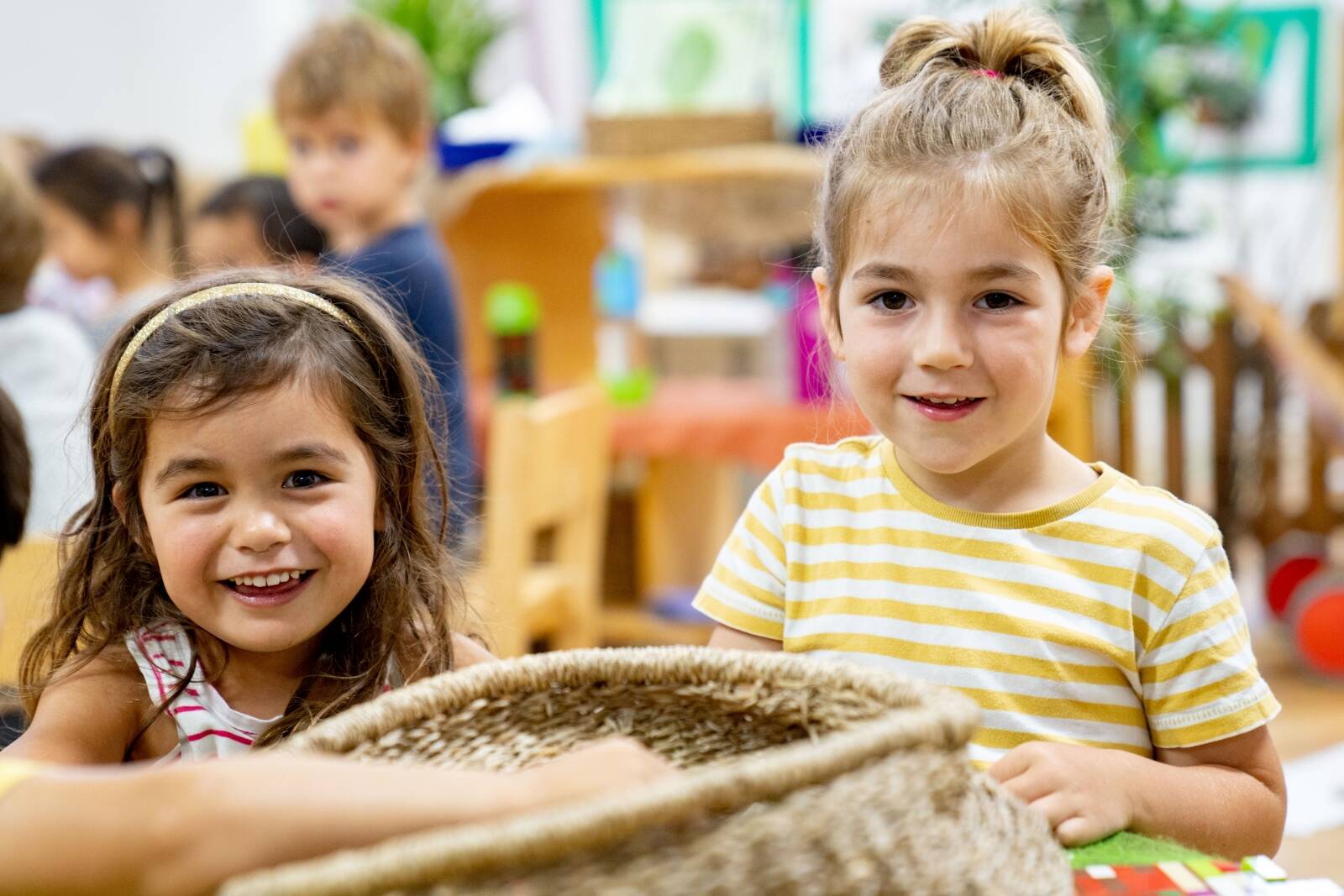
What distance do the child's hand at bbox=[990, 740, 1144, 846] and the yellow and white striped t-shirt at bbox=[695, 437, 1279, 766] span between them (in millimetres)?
94

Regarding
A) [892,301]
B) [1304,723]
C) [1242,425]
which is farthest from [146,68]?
[892,301]

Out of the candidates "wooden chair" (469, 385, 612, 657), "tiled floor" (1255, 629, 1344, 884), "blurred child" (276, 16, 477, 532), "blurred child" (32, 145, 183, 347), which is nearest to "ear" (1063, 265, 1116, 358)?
"wooden chair" (469, 385, 612, 657)

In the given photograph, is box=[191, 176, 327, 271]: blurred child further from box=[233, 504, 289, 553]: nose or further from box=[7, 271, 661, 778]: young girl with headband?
box=[233, 504, 289, 553]: nose

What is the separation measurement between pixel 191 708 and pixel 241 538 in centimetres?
13

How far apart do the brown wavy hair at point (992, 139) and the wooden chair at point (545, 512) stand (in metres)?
0.83

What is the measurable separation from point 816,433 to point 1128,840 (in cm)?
49

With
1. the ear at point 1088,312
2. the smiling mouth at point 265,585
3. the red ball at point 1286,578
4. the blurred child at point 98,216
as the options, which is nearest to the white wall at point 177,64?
the blurred child at point 98,216

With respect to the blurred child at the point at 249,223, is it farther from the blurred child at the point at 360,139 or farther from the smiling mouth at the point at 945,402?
the smiling mouth at the point at 945,402

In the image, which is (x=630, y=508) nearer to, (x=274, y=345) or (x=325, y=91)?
(x=325, y=91)

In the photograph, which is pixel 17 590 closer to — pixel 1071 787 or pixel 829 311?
pixel 829 311

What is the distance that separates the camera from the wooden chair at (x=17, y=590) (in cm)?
130

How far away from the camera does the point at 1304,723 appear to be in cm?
277

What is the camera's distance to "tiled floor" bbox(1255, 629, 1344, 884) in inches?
81.7

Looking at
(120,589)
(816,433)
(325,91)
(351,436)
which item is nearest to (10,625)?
(120,589)
